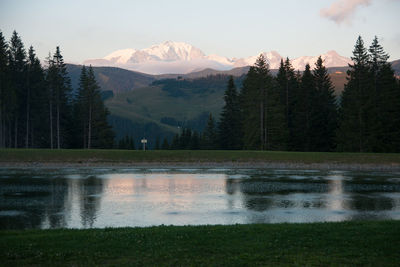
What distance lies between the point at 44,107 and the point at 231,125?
1638 inches

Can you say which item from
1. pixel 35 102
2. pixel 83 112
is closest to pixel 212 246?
pixel 35 102

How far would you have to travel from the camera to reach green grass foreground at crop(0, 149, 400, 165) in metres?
57.7

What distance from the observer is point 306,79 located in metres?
87.2

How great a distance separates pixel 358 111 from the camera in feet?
239

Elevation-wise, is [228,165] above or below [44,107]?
below

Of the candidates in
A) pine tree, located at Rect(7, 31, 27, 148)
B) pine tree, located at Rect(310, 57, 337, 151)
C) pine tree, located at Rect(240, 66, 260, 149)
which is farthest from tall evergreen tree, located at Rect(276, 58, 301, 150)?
pine tree, located at Rect(7, 31, 27, 148)

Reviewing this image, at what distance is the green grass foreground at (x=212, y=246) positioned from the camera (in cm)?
1184

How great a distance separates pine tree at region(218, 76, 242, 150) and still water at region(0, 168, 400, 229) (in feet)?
165

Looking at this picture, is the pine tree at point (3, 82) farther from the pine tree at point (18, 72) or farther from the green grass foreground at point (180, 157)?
the green grass foreground at point (180, 157)

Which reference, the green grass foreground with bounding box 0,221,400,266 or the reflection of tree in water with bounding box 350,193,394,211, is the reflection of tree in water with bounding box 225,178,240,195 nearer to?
the reflection of tree in water with bounding box 350,193,394,211

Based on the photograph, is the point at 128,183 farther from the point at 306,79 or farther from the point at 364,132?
the point at 306,79

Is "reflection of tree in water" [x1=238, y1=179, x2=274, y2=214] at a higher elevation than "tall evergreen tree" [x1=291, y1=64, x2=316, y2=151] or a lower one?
lower

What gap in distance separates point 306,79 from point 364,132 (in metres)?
20.1

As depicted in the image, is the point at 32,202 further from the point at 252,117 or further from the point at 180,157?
the point at 252,117
